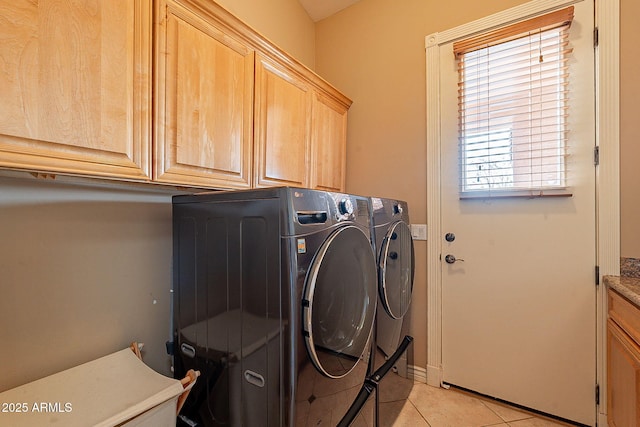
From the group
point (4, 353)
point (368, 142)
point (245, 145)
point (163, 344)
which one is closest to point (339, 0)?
point (368, 142)

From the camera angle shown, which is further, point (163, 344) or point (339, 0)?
point (339, 0)

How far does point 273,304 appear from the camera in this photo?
935 millimetres

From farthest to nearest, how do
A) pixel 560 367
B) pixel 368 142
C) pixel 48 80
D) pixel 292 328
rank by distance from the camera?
pixel 368 142 → pixel 560 367 → pixel 292 328 → pixel 48 80

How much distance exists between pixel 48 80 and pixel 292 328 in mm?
1017

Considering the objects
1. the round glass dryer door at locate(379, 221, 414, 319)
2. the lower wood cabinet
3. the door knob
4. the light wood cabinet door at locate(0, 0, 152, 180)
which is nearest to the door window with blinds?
the door knob

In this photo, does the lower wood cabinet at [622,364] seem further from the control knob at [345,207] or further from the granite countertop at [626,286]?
the control knob at [345,207]

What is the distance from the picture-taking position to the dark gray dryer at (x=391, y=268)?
1469 mm

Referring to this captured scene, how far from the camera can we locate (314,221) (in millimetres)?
1015

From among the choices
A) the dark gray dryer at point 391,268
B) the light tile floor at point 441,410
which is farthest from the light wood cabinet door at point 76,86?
the light tile floor at point 441,410

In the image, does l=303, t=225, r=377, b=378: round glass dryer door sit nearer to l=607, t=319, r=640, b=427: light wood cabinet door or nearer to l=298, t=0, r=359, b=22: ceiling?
l=607, t=319, r=640, b=427: light wood cabinet door

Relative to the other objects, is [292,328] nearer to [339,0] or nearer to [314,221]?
[314,221]

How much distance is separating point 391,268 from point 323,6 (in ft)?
7.76

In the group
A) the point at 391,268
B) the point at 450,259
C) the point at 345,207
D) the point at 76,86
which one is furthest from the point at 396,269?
the point at 76,86

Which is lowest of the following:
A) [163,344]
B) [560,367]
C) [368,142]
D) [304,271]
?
[560,367]
